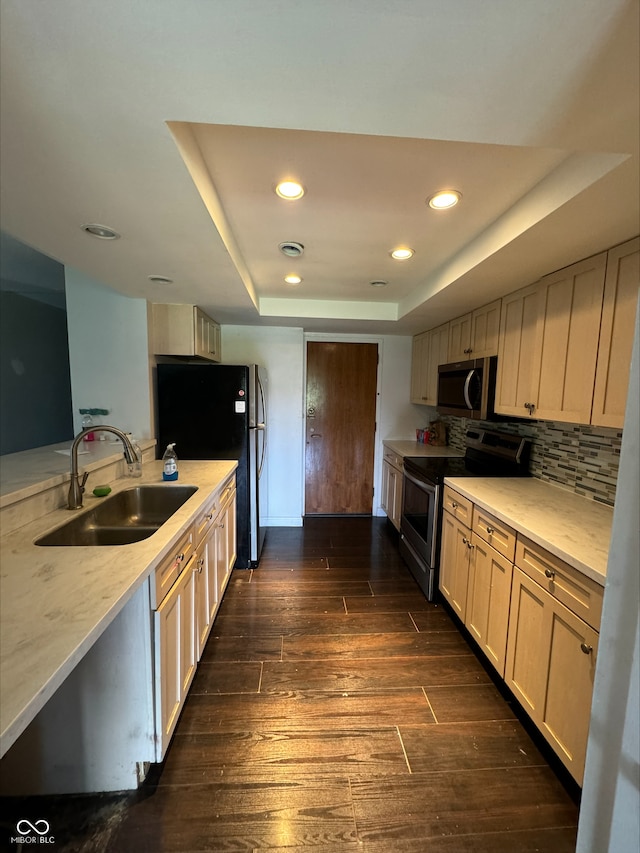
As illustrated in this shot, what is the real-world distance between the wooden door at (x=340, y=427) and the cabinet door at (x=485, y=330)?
4.78 ft

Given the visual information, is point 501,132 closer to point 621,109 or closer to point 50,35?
point 621,109

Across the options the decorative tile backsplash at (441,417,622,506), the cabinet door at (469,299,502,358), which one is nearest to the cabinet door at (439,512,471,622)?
the decorative tile backsplash at (441,417,622,506)

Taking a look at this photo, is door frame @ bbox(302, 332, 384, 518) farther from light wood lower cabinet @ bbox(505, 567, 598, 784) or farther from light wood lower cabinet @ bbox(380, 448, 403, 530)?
light wood lower cabinet @ bbox(505, 567, 598, 784)

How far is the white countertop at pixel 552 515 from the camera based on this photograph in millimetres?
1250

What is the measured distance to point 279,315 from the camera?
3.05 metres

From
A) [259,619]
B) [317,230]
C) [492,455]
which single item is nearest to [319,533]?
[259,619]

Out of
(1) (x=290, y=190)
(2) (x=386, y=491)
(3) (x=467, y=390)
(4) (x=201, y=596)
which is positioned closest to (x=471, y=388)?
(3) (x=467, y=390)

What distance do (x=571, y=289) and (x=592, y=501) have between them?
3.67 ft

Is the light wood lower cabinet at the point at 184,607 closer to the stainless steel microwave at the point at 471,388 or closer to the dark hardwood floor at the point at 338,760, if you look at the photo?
the dark hardwood floor at the point at 338,760

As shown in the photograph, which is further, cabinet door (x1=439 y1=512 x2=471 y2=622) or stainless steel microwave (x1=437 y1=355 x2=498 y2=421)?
stainless steel microwave (x1=437 y1=355 x2=498 y2=421)

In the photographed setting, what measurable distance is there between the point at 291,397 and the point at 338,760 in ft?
9.31

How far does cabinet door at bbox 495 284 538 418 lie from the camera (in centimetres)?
196

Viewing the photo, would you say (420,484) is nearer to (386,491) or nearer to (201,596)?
(386,491)

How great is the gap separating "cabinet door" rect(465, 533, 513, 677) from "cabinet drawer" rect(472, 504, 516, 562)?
0.03m
